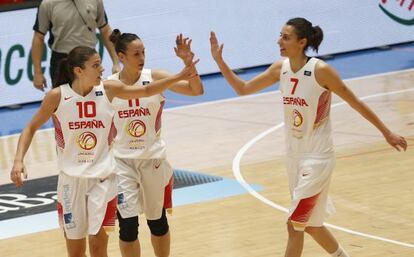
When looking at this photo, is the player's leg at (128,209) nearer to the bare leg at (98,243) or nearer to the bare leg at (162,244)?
the bare leg at (162,244)

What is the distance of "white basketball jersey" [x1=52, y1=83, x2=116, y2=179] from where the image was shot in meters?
7.06

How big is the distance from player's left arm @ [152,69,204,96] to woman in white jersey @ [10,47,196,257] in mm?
→ 740

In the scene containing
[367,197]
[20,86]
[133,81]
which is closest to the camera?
[133,81]

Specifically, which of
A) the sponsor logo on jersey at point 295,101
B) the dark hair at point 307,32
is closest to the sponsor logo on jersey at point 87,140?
Answer: the sponsor logo on jersey at point 295,101

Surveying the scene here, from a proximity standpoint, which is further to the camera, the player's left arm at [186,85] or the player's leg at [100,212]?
the player's left arm at [186,85]

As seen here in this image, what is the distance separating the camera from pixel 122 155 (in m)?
7.80

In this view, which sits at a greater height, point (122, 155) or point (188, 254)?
point (122, 155)

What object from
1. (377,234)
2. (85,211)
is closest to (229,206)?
(377,234)

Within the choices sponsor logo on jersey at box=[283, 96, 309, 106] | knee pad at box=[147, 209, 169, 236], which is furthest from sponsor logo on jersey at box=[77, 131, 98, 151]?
sponsor logo on jersey at box=[283, 96, 309, 106]

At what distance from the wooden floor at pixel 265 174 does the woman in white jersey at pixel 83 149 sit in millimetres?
1726

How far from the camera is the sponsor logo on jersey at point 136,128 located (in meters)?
7.76

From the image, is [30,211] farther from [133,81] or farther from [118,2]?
[118,2]

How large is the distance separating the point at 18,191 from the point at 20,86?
4906 mm

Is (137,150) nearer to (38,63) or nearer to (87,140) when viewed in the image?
(87,140)
